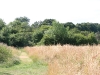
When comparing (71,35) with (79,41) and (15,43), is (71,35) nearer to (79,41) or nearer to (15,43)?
(79,41)

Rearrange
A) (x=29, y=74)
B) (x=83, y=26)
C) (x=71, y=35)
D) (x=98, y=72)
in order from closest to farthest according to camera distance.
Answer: (x=98, y=72)
(x=29, y=74)
(x=71, y=35)
(x=83, y=26)

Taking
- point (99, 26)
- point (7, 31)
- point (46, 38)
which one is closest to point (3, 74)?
point (46, 38)

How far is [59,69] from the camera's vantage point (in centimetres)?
736

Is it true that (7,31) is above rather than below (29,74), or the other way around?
above

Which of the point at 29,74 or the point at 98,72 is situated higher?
the point at 98,72

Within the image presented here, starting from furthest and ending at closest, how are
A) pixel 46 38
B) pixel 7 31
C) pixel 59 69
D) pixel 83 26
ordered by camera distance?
pixel 83 26 → pixel 7 31 → pixel 46 38 → pixel 59 69

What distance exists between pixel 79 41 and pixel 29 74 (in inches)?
1323

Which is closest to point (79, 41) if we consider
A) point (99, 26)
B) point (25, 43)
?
point (25, 43)

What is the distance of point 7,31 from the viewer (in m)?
46.9

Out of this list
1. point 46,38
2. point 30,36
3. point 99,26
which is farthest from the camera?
point 99,26

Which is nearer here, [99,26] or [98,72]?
[98,72]

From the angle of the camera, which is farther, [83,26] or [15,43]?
[83,26]

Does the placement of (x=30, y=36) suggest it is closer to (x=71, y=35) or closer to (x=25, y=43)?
(x=25, y=43)

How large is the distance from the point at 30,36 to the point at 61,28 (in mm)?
15799
